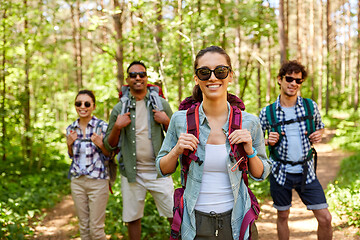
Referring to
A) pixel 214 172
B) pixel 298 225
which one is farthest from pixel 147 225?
pixel 214 172

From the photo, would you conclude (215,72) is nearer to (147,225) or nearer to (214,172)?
(214,172)

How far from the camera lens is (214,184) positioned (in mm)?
2230

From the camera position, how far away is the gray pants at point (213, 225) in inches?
87.5

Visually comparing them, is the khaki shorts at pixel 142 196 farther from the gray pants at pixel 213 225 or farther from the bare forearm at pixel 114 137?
the gray pants at pixel 213 225

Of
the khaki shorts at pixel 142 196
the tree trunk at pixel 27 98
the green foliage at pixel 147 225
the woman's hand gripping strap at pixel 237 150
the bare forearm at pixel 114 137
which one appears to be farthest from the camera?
the tree trunk at pixel 27 98

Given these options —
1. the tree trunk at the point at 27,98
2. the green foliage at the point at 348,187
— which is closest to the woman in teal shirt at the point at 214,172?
the green foliage at the point at 348,187

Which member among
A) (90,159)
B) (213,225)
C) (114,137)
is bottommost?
(213,225)

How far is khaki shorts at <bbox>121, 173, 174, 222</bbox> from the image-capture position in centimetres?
413

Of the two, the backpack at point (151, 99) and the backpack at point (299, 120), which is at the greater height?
the backpack at point (151, 99)

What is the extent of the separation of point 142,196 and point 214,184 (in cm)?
218

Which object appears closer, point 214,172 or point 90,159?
point 214,172

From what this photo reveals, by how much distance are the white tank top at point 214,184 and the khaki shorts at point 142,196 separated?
6.39ft

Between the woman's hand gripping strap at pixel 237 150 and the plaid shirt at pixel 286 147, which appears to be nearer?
the woman's hand gripping strap at pixel 237 150

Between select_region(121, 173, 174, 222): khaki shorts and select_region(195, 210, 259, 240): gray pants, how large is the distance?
192cm
